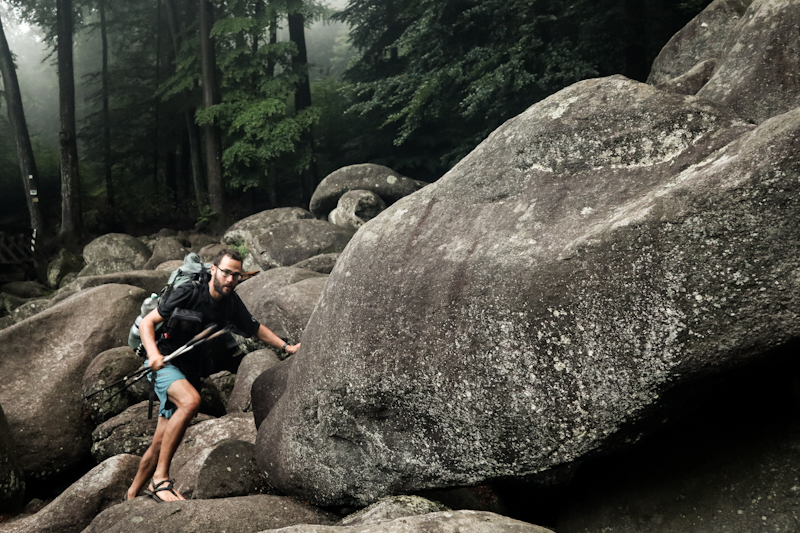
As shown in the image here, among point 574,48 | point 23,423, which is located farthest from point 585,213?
point 574,48

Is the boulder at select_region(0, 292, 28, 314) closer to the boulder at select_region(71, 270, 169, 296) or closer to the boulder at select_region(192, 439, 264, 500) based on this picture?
the boulder at select_region(71, 270, 169, 296)

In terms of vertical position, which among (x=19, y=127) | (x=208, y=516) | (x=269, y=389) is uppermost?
(x=19, y=127)

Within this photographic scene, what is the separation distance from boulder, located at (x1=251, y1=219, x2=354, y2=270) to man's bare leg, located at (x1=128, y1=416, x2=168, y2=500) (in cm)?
760

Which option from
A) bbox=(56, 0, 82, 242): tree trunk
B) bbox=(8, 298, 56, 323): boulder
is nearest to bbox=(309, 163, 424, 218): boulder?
bbox=(8, 298, 56, 323): boulder

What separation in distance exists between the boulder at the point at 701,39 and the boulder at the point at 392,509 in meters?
6.02

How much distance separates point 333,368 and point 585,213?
218cm

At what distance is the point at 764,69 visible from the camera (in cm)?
435

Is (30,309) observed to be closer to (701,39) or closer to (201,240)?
(201,240)

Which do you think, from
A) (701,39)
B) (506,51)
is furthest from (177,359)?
(506,51)

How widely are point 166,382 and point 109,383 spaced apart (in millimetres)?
2656

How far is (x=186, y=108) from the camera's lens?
2300cm

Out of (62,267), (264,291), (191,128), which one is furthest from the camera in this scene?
(191,128)

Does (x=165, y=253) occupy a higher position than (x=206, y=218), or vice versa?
(x=206, y=218)

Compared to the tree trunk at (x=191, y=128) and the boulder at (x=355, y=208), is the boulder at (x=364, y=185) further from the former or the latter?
the tree trunk at (x=191, y=128)
